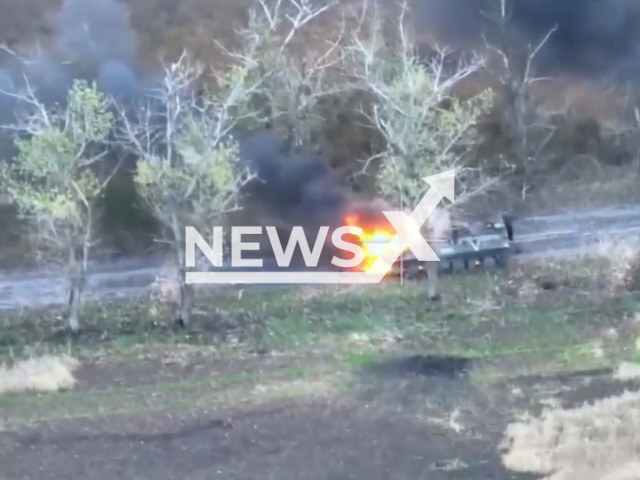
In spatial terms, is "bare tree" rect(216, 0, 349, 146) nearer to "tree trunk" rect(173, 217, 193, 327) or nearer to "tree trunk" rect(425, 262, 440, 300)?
"tree trunk" rect(173, 217, 193, 327)

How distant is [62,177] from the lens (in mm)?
3285

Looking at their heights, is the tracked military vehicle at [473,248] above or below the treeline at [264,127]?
below

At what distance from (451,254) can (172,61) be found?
4.48 ft

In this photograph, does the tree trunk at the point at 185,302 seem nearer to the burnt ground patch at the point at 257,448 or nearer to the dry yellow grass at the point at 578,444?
the burnt ground patch at the point at 257,448

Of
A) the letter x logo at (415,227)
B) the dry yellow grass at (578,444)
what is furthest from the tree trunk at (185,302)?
the dry yellow grass at (578,444)

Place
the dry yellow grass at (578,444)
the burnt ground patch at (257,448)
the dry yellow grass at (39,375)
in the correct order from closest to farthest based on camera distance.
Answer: the burnt ground patch at (257,448)
the dry yellow grass at (578,444)
the dry yellow grass at (39,375)

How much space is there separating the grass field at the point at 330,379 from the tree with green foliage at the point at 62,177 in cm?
24

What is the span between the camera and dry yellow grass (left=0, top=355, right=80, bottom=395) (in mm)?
3102

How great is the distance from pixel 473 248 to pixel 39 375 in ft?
5.79

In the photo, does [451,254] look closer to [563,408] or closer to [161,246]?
[563,408]

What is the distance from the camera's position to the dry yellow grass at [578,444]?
2988 mm

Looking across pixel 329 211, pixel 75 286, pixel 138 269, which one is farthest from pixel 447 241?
pixel 75 286

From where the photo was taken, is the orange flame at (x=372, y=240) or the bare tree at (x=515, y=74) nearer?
the orange flame at (x=372, y=240)

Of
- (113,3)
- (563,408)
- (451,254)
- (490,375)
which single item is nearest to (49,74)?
(113,3)
